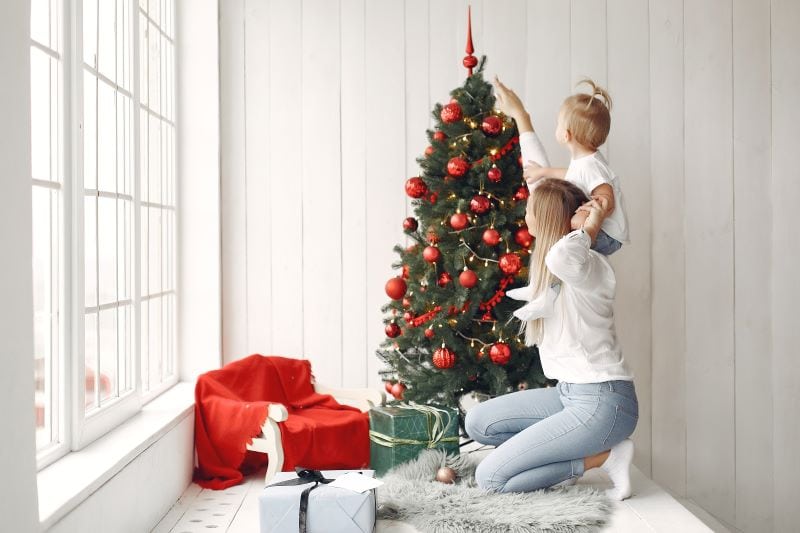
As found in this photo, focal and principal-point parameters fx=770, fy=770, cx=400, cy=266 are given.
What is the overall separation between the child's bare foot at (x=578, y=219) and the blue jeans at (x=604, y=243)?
13cm

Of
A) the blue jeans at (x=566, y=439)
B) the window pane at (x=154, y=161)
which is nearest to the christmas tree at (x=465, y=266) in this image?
the blue jeans at (x=566, y=439)

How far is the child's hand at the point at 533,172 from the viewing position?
9.59ft

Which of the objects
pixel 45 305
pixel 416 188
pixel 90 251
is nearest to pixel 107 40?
pixel 90 251

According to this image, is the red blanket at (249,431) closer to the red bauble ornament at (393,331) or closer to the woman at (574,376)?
the red bauble ornament at (393,331)

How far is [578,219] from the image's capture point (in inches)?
103

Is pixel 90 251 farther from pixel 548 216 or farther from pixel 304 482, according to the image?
pixel 548 216

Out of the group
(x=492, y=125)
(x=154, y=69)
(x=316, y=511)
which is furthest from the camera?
(x=154, y=69)

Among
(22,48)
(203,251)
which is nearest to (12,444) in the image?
(22,48)

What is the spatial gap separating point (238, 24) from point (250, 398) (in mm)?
1754

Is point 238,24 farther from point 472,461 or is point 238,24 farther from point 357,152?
point 472,461

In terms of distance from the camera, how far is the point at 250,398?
3254 millimetres

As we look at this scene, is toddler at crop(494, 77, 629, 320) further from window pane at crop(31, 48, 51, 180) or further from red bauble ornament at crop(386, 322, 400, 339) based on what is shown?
window pane at crop(31, 48, 51, 180)

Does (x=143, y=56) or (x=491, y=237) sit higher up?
(x=143, y=56)

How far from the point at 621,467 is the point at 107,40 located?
2.28m
